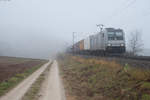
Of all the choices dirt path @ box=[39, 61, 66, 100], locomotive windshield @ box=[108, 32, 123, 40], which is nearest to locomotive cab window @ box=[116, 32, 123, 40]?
locomotive windshield @ box=[108, 32, 123, 40]

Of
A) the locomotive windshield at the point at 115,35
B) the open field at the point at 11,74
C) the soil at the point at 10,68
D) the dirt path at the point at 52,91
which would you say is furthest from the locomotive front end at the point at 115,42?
the soil at the point at 10,68

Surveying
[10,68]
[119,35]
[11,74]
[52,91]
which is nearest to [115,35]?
[119,35]

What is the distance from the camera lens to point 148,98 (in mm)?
7336

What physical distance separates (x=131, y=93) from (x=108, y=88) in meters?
2.94

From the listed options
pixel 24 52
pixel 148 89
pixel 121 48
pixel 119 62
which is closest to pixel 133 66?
pixel 119 62

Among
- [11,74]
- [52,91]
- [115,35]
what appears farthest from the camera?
[115,35]

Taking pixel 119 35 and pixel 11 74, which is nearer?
pixel 11 74

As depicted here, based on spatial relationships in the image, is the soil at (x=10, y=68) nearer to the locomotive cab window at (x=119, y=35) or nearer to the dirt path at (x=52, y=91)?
the dirt path at (x=52, y=91)

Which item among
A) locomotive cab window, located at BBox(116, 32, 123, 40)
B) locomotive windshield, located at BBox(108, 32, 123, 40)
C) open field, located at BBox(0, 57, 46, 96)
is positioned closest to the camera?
open field, located at BBox(0, 57, 46, 96)

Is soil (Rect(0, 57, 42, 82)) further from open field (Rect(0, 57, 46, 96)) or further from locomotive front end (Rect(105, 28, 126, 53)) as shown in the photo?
locomotive front end (Rect(105, 28, 126, 53))

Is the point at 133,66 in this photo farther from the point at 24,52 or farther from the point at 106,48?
the point at 24,52

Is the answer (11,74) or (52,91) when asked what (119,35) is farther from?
(11,74)

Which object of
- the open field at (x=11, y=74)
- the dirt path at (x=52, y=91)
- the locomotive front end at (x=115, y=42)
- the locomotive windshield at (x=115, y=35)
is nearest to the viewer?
the dirt path at (x=52, y=91)

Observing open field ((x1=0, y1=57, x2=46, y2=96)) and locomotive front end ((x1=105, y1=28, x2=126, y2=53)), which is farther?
locomotive front end ((x1=105, y1=28, x2=126, y2=53))
